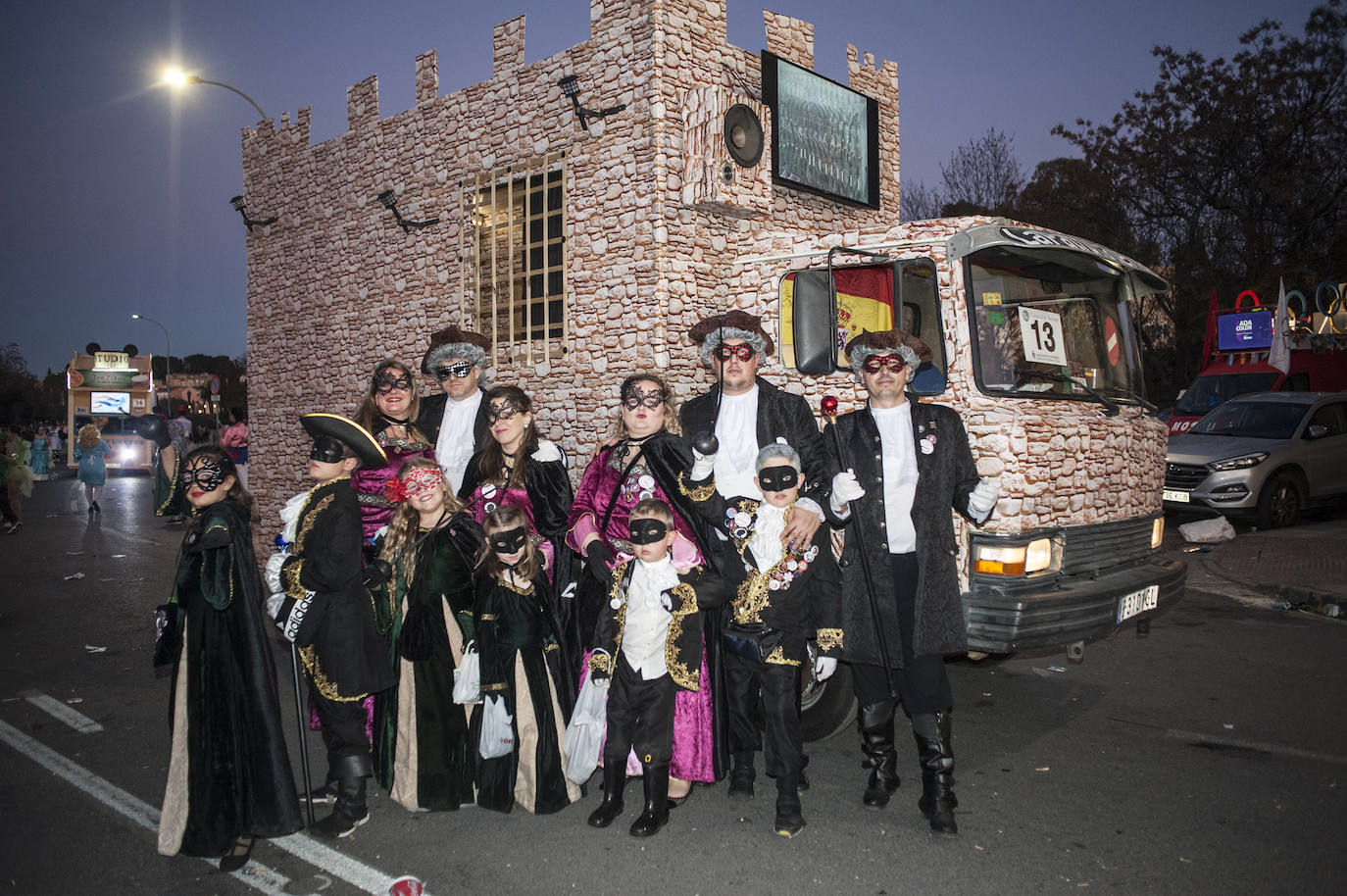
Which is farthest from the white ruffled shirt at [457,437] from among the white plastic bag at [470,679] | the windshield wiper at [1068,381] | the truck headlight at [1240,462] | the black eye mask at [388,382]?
the truck headlight at [1240,462]

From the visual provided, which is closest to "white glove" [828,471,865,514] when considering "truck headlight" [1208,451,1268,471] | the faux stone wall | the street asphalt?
the faux stone wall

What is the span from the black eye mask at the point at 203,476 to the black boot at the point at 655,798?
2106 millimetres

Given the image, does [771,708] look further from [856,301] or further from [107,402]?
[107,402]

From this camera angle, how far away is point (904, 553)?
400cm

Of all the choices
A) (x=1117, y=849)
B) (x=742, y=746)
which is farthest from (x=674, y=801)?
(x=1117, y=849)

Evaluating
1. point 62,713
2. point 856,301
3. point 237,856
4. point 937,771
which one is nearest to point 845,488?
point 937,771

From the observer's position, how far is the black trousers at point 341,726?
3922mm

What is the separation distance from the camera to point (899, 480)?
4035mm

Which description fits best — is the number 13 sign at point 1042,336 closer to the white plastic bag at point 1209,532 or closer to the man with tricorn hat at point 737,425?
the man with tricorn hat at point 737,425

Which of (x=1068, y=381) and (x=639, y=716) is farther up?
(x=1068, y=381)

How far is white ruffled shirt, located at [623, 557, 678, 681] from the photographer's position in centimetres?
386

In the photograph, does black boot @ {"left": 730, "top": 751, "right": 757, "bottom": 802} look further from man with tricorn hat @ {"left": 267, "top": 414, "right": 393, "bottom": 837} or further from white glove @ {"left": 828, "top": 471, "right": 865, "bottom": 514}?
man with tricorn hat @ {"left": 267, "top": 414, "right": 393, "bottom": 837}

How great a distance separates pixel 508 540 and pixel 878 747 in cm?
189

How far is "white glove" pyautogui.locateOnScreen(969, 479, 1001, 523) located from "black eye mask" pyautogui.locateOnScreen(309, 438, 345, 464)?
8.99ft
